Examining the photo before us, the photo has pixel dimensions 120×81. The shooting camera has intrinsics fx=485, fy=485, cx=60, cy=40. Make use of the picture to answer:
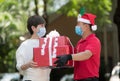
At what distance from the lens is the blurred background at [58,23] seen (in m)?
18.2

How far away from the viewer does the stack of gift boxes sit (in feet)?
18.7

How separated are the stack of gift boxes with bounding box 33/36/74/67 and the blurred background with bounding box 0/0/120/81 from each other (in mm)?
8896

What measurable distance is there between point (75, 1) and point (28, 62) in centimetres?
1264

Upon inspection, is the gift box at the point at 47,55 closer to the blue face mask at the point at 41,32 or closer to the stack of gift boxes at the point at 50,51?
the stack of gift boxes at the point at 50,51

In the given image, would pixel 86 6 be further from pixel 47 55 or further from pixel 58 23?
pixel 47 55

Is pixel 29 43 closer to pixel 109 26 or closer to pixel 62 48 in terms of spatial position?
pixel 62 48

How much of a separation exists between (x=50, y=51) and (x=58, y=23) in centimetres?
2035

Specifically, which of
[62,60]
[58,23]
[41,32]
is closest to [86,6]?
[58,23]

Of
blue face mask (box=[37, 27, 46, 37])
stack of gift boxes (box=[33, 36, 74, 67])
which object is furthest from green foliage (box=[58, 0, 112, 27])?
stack of gift boxes (box=[33, 36, 74, 67])

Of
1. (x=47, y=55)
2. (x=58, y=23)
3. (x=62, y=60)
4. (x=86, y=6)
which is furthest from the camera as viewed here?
(x=58, y=23)

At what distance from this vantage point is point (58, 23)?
2606 cm

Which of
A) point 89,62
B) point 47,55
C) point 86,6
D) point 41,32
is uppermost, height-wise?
point 86,6

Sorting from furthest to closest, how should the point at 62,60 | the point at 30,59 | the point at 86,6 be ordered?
1. the point at 86,6
2. the point at 30,59
3. the point at 62,60

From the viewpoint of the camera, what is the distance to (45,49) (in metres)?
5.75
